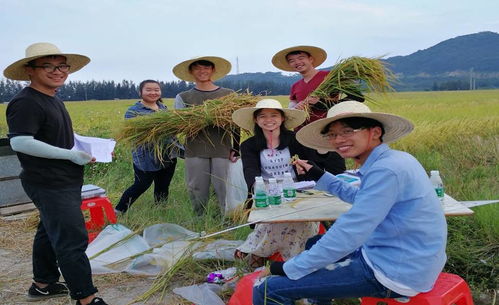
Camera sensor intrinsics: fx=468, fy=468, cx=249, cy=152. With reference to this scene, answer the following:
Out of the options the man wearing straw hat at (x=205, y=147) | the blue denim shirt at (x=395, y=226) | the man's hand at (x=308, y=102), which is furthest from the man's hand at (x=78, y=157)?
the man's hand at (x=308, y=102)

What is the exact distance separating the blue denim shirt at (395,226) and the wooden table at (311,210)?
0.51m

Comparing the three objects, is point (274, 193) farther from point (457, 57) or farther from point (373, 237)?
point (457, 57)

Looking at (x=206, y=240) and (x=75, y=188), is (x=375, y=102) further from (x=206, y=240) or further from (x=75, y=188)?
(x=75, y=188)

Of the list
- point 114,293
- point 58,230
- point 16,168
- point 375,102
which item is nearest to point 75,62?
point 58,230

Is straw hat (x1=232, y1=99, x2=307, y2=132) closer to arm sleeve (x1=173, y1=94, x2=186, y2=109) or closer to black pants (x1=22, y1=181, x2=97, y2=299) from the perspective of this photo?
arm sleeve (x1=173, y1=94, x2=186, y2=109)

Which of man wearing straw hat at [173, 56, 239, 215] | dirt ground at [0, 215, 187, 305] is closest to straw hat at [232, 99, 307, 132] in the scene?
man wearing straw hat at [173, 56, 239, 215]

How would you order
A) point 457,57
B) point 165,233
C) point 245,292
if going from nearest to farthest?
point 245,292 → point 165,233 → point 457,57

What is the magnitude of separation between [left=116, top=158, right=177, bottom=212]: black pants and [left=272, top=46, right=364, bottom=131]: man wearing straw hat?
4.94ft

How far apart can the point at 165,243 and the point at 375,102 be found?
215 cm

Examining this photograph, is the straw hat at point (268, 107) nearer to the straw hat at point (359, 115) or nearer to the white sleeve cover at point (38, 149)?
the straw hat at point (359, 115)

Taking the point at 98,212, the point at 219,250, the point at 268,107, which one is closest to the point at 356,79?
the point at 268,107

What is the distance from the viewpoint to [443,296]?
6.36 feet

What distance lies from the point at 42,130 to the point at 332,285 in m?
1.81

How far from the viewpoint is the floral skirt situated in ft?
10.5
